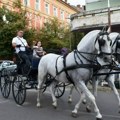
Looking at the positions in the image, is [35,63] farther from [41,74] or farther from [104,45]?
[104,45]

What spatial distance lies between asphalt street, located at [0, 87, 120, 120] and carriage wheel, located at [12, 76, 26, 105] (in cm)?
19

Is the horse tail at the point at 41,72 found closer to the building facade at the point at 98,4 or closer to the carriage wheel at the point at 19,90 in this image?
the carriage wheel at the point at 19,90

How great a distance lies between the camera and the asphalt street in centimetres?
944

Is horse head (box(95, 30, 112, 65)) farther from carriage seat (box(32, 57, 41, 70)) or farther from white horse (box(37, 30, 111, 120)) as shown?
carriage seat (box(32, 57, 41, 70))

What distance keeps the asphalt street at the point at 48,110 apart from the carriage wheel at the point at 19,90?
19 cm

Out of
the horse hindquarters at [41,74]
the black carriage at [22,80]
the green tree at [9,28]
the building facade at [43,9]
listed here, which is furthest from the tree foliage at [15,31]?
the horse hindquarters at [41,74]

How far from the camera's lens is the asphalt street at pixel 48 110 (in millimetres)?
9440

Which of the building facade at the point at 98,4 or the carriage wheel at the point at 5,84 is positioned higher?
the building facade at the point at 98,4

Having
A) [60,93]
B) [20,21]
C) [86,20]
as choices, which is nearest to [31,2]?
[20,21]

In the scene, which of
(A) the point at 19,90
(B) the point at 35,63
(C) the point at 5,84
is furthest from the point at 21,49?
(C) the point at 5,84

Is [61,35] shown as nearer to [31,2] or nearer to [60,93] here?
[31,2]

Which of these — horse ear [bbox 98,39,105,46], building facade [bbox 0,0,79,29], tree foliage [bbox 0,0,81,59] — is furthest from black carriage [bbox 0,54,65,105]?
building facade [bbox 0,0,79,29]

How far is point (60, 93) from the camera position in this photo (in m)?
13.0

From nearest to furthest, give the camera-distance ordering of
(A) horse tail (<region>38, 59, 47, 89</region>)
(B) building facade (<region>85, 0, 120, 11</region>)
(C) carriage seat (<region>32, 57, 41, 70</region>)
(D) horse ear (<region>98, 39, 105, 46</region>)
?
1. (D) horse ear (<region>98, 39, 105, 46</region>)
2. (A) horse tail (<region>38, 59, 47, 89</region>)
3. (C) carriage seat (<region>32, 57, 41, 70</region>)
4. (B) building facade (<region>85, 0, 120, 11</region>)
